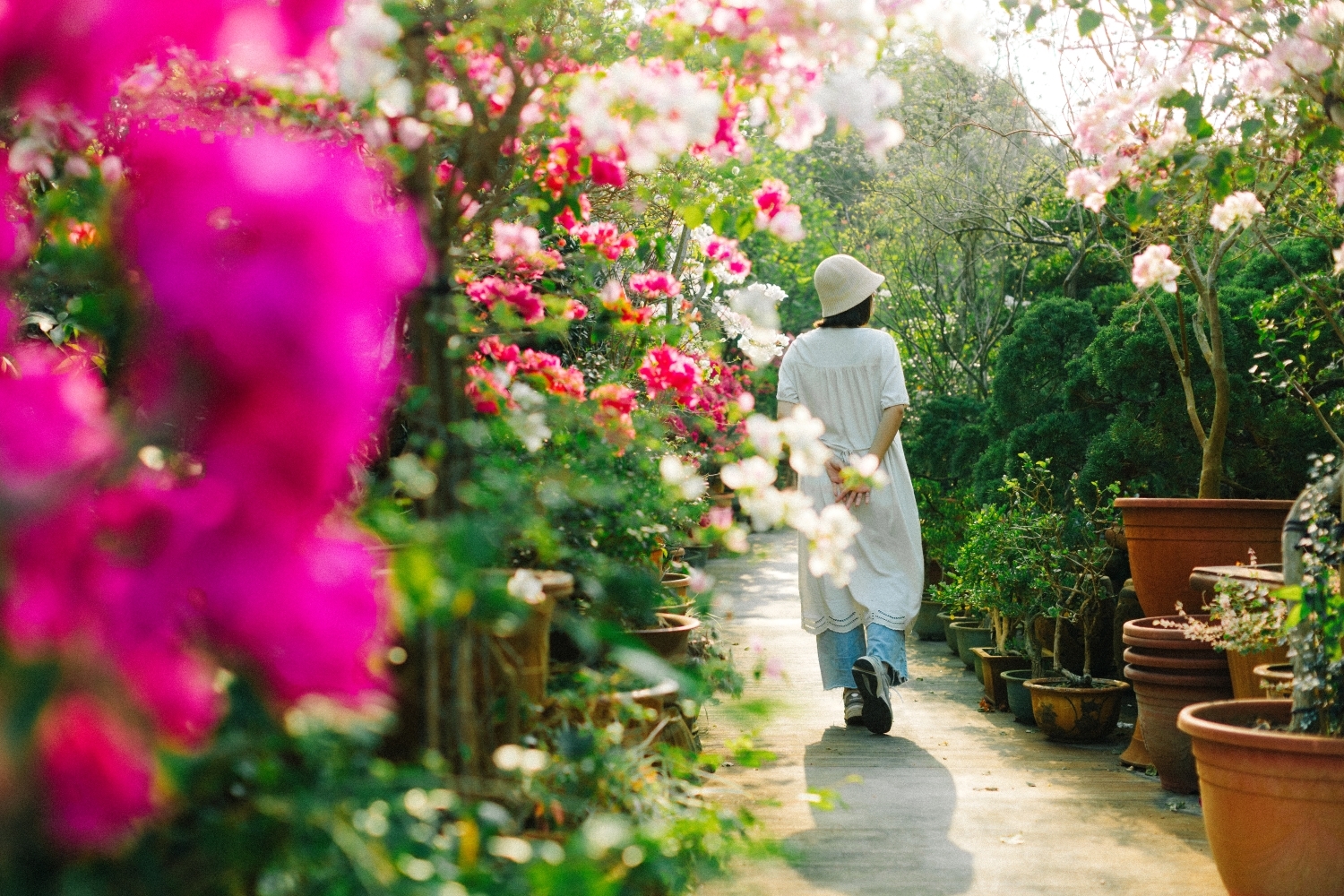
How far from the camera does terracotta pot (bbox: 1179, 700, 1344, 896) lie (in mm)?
2482

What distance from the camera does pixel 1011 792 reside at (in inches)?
149

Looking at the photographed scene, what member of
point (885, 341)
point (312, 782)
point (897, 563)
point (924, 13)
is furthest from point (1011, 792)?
point (312, 782)

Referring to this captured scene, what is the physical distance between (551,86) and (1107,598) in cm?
441

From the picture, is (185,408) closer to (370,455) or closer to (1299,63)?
(370,455)

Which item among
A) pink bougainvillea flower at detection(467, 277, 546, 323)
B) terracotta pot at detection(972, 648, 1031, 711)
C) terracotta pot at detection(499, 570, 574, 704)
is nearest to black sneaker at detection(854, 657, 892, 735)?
terracotta pot at detection(972, 648, 1031, 711)

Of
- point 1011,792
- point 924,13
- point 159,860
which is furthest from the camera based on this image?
point 1011,792

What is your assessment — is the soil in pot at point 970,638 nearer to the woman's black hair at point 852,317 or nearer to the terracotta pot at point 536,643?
the woman's black hair at point 852,317

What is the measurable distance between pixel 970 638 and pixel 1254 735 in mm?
3809

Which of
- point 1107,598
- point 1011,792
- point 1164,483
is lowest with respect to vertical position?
point 1011,792

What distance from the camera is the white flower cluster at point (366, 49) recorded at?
5.12 ft

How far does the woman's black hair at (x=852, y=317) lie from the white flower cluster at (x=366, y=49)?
3586mm

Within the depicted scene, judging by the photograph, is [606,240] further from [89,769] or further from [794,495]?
[89,769]

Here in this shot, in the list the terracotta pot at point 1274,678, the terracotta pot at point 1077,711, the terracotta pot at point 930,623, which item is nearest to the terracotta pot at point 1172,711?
the terracotta pot at point 1274,678

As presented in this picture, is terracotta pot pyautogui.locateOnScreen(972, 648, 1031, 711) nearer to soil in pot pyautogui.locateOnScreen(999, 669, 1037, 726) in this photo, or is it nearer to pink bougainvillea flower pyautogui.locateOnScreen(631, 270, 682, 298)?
soil in pot pyautogui.locateOnScreen(999, 669, 1037, 726)
